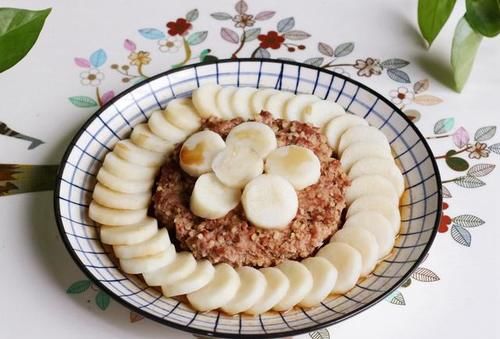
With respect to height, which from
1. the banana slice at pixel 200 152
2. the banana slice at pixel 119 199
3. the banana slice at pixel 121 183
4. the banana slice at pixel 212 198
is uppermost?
the banana slice at pixel 200 152

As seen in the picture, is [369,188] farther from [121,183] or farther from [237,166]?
[121,183]

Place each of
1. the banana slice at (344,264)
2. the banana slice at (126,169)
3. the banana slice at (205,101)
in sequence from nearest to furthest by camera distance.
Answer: the banana slice at (344,264), the banana slice at (126,169), the banana slice at (205,101)

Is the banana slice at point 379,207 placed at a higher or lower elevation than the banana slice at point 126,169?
higher

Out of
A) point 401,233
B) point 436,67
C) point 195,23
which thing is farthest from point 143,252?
point 436,67

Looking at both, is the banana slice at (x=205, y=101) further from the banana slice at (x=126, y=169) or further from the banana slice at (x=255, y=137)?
the banana slice at (x=126, y=169)

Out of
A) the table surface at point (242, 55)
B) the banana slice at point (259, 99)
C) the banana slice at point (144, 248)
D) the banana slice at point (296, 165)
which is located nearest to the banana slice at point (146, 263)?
the banana slice at point (144, 248)

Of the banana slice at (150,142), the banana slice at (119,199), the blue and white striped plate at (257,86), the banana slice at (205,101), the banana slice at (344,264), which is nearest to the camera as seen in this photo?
the blue and white striped plate at (257,86)

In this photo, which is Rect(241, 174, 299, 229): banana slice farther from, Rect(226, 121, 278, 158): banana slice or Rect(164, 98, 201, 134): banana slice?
Rect(164, 98, 201, 134): banana slice

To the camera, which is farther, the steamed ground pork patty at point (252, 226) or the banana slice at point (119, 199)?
the banana slice at point (119, 199)

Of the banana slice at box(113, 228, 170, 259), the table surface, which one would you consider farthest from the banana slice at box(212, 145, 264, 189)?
the table surface
